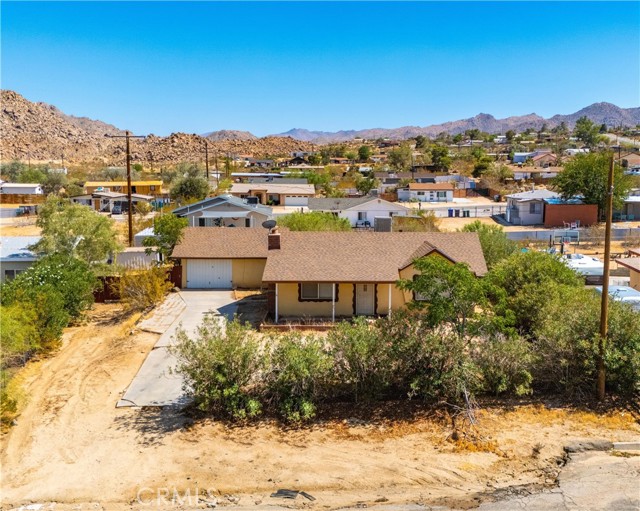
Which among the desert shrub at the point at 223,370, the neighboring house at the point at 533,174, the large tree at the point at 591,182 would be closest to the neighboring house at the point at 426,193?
the large tree at the point at 591,182

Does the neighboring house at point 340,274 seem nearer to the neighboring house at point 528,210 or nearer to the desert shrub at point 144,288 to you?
the desert shrub at point 144,288

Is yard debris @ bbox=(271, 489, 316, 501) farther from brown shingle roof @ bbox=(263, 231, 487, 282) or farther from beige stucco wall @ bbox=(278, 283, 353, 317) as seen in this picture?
beige stucco wall @ bbox=(278, 283, 353, 317)

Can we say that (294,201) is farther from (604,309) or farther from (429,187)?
(604,309)

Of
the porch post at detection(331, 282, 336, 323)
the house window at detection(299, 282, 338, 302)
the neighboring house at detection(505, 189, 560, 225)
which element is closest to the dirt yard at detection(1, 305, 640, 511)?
the porch post at detection(331, 282, 336, 323)

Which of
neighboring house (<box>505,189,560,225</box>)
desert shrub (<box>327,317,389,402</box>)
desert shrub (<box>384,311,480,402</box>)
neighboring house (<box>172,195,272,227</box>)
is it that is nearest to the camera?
desert shrub (<box>384,311,480,402</box>)

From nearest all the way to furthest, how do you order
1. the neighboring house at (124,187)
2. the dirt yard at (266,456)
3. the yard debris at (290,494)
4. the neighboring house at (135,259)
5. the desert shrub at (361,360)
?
the yard debris at (290,494)
the dirt yard at (266,456)
the desert shrub at (361,360)
the neighboring house at (135,259)
the neighboring house at (124,187)
